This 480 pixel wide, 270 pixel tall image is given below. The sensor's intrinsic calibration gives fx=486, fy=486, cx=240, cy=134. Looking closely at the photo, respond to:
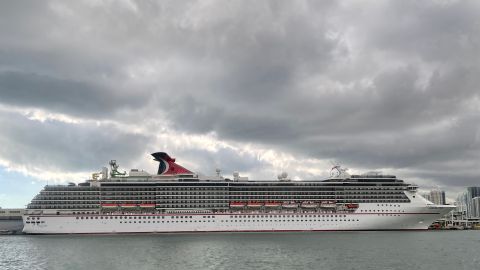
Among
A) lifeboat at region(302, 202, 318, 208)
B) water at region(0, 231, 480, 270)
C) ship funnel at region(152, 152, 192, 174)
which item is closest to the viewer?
water at region(0, 231, 480, 270)

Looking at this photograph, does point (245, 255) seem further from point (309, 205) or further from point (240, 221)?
point (309, 205)

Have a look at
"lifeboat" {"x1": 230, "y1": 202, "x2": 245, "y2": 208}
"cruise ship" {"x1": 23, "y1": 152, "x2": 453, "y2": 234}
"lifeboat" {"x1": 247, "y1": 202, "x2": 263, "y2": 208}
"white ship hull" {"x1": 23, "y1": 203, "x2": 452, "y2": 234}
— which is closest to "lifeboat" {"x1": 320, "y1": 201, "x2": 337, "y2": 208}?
"cruise ship" {"x1": 23, "y1": 152, "x2": 453, "y2": 234}

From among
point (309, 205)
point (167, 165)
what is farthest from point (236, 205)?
point (167, 165)

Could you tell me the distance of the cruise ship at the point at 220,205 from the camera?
9319 cm

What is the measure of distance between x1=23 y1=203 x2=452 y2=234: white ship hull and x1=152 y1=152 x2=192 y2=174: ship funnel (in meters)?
11.0

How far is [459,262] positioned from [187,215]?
183ft

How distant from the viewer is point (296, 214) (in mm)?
95750

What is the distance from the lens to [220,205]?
3821 inches

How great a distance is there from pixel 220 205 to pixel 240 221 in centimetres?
546

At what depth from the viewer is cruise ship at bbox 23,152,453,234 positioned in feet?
306

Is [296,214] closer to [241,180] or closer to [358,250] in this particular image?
[241,180]

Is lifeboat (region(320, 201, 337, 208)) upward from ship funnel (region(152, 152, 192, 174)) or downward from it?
downward

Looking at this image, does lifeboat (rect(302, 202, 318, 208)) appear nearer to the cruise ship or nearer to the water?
the cruise ship

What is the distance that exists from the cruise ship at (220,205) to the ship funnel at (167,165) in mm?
239
